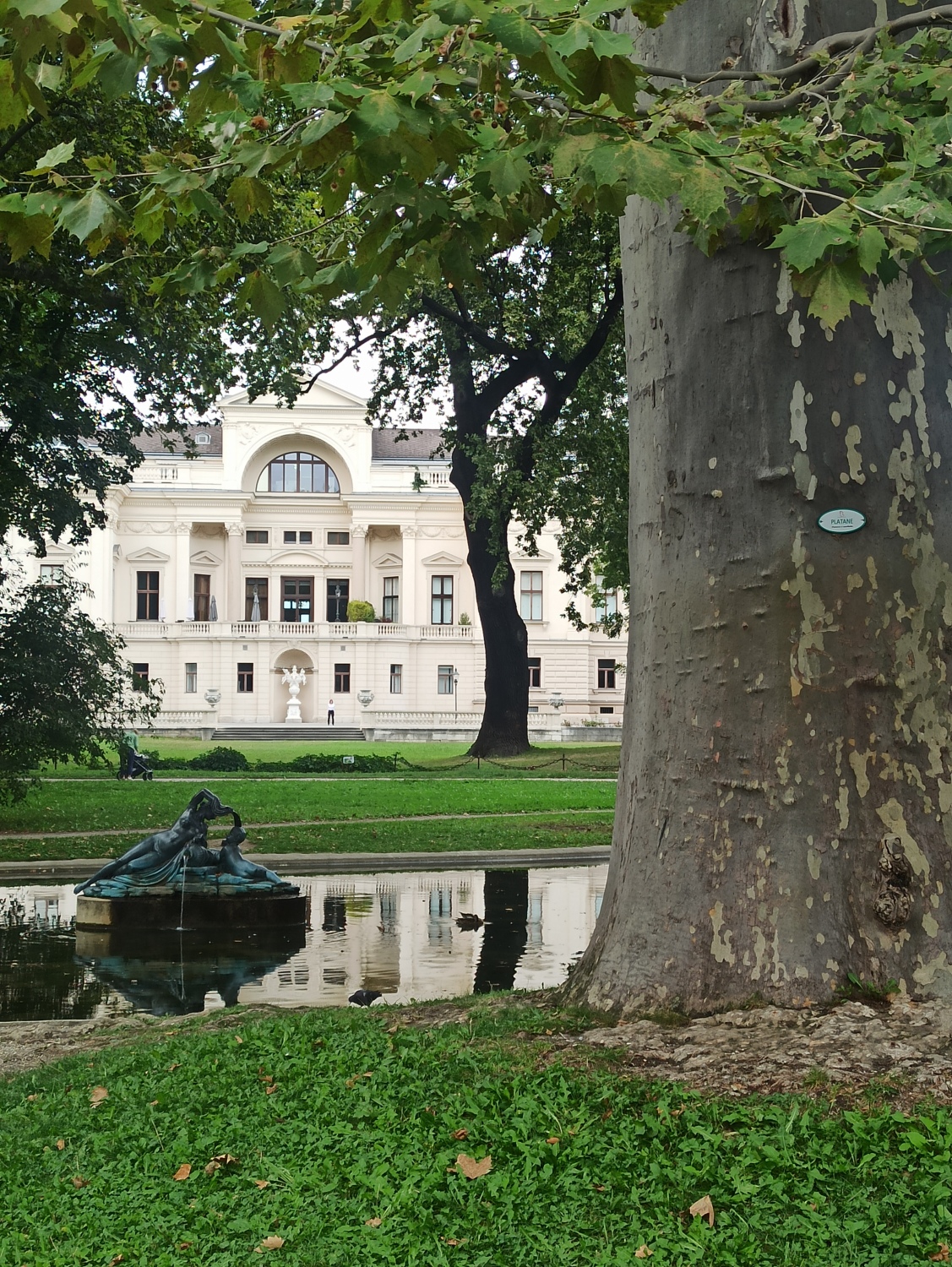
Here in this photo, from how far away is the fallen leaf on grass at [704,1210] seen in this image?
11.2ft

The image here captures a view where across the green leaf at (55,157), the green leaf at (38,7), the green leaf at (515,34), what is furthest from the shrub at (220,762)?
the green leaf at (38,7)

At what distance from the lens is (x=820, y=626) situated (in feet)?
15.6

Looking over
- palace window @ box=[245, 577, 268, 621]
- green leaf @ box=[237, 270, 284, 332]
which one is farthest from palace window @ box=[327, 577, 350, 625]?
green leaf @ box=[237, 270, 284, 332]

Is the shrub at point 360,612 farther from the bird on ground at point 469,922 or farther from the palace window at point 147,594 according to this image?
the bird on ground at point 469,922

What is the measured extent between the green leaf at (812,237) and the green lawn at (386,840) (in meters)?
10.8

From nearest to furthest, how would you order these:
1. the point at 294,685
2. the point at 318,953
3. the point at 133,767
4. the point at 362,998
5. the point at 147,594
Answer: the point at 362,998 → the point at 318,953 → the point at 133,767 → the point at 294,685 → the point at 147,594

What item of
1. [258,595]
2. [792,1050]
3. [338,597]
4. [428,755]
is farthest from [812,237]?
[258,595]

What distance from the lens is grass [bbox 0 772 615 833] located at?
1758 cm

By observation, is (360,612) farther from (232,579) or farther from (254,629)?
(232,579)

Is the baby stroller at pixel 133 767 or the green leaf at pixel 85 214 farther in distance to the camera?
the baby stroller at pixel 133 767

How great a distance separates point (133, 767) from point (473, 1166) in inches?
982

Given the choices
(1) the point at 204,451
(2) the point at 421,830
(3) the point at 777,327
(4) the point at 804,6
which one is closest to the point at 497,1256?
(3) the point at 777,327

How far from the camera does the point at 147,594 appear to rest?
6625cm

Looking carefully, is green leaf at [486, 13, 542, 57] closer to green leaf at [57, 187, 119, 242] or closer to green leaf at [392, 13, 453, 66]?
green leaf at [392, 13, 453, 66]
